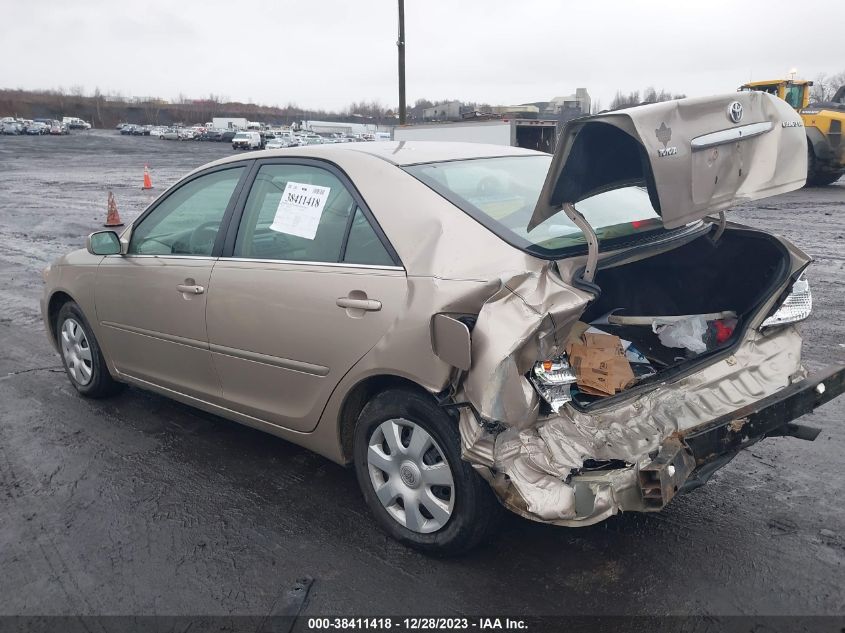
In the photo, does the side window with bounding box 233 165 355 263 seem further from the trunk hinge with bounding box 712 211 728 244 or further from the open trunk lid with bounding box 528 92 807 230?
the trunk hinge with bounding box 712 211 728 244

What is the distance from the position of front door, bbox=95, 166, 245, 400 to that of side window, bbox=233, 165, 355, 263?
22 cm

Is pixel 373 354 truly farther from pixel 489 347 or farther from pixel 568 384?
pixel 568 384

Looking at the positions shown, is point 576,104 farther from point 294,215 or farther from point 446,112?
point 294,215

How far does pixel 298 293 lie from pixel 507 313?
1.15m

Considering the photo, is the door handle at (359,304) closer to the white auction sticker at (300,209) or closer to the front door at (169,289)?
the white auction sticker at (300,209)

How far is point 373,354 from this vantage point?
9.64ft

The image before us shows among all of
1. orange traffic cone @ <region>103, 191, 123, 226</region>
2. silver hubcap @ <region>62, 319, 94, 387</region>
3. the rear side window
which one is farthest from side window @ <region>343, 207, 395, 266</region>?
orange traffic cone @ <region>103, 191, 123, 226</region>

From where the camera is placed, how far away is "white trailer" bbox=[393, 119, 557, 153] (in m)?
20.6

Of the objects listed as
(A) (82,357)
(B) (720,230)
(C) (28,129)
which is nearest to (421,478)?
(B) (720,230)

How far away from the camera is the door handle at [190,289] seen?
149 inches

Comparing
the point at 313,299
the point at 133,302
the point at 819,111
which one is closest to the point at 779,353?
the point at 313,299

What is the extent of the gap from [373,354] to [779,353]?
1787mm

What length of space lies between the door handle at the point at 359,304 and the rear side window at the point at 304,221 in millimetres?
180

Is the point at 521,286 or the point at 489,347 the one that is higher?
the point at 521,286
